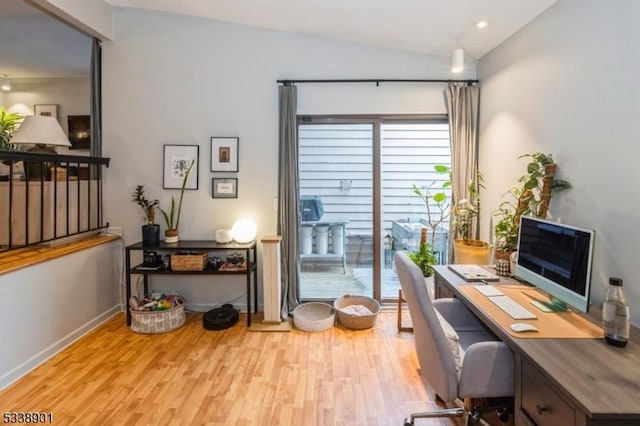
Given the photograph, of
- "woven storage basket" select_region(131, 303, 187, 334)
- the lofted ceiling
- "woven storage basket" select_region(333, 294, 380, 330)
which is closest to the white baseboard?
"woven storage basket" select_region(131, 303, 187, 334)

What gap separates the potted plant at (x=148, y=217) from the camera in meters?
3.37

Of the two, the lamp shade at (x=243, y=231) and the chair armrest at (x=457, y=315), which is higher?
the lamp shade at (x=243, y=231)

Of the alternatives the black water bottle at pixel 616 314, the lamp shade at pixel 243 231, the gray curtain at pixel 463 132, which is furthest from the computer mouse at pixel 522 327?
the lamp shade at pixel 243 231

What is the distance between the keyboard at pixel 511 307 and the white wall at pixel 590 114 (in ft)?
1.73

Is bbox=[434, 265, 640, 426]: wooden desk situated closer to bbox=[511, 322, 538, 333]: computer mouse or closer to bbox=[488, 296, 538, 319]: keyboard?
bbox=[511, 322, 538, 333]: computer mouse

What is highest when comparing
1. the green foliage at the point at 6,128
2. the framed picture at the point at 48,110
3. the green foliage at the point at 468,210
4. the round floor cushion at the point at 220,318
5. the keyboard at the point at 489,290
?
the framed picture at the point at 48,110

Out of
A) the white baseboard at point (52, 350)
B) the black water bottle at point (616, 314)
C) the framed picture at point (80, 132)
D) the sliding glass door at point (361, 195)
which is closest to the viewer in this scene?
the black water bottle at point (616, 314)

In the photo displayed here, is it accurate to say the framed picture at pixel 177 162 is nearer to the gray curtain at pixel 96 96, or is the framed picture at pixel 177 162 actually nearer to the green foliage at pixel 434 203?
the gray curtain at pixel 96 96

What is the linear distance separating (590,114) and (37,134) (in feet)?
13.0

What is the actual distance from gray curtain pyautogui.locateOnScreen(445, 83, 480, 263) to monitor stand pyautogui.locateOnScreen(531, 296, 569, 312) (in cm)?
160

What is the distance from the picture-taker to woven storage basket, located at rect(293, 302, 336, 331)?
10.5 feet

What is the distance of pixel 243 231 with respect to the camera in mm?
3426

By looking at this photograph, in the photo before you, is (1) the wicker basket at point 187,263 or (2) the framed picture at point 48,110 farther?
(2) the framed picture at point 48,110

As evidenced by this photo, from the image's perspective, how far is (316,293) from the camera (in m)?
3.76
